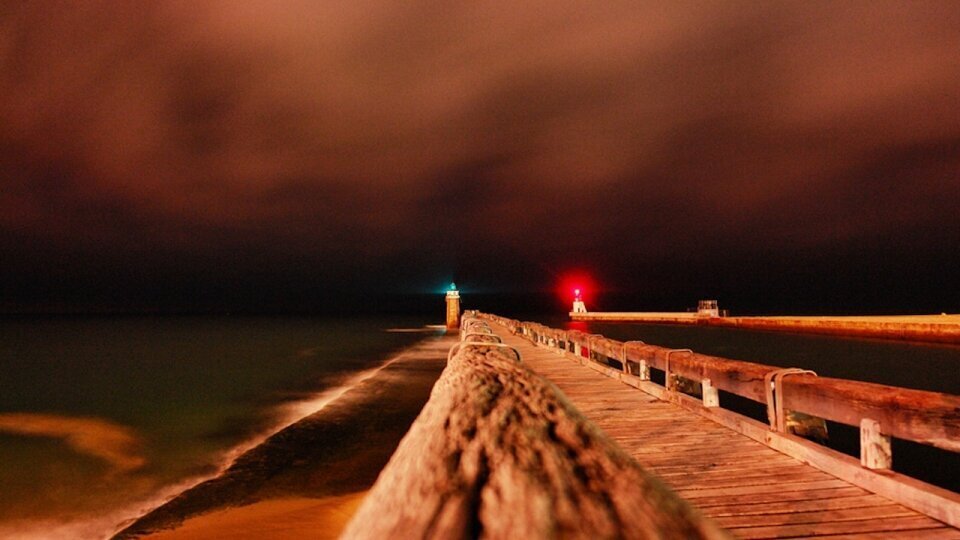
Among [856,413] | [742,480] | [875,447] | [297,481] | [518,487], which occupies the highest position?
[518,487]

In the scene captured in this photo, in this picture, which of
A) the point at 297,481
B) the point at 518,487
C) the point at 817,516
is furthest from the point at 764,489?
the point at 297,481

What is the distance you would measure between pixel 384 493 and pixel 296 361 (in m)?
37.5

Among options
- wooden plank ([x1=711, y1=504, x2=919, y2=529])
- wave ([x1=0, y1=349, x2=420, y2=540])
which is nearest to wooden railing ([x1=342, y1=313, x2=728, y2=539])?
wooden plank ([x1=711, y1=504, x2=919, y2=529])

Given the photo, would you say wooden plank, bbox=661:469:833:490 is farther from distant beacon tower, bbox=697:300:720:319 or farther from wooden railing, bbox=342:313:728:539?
distant beacon tower, bbox=697:300:720:319

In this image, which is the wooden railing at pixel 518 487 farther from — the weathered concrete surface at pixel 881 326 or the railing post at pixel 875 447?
the weathered concrete surface at pixel 881 326

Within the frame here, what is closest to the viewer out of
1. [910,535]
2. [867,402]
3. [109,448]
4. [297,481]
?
[910,535]

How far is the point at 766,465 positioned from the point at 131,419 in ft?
74.0

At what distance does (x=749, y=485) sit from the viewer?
4246mm

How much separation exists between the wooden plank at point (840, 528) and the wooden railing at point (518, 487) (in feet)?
8.67

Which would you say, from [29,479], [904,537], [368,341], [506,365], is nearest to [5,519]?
[29,479]

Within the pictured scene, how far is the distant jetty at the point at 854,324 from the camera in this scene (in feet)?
99.7

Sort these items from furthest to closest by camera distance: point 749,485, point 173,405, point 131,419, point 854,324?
point 854,324, point 173,405, point 131,419, point 749,485

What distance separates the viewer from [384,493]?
133cm

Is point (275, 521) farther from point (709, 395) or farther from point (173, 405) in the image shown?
point (173, 405)
